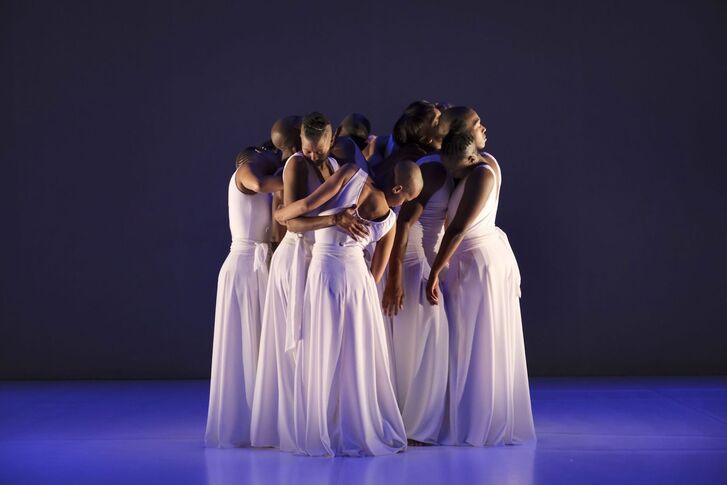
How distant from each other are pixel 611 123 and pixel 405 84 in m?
1.74

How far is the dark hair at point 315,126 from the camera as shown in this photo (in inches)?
178

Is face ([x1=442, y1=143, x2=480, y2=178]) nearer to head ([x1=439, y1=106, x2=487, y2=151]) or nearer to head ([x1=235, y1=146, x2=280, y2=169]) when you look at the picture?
head ([x1=439, y1=106, x2=487, y2=151])

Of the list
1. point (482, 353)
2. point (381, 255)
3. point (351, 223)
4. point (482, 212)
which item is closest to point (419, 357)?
point (482, 353)

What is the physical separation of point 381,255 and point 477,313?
0.60 metres

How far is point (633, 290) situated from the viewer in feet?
26.5

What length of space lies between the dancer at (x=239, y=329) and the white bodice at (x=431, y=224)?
825mm

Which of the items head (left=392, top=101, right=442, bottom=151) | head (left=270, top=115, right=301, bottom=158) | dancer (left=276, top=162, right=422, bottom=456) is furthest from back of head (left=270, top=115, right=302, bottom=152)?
head (left=392, top=101, right=442, bottom=151)

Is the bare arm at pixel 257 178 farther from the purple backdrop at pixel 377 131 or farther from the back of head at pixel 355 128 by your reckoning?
the purple backdrop at pixel 377 131

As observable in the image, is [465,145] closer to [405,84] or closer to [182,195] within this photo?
[405,84]

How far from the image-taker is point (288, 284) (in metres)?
4.79

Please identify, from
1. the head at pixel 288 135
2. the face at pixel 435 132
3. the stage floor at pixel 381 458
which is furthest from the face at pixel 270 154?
the stage floor at pixel 381 458

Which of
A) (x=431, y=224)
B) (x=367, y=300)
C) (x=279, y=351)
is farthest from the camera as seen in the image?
(x=431, y=224)

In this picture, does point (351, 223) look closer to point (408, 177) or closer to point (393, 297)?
point (408, 177)

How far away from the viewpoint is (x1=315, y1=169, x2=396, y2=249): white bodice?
181 inches
